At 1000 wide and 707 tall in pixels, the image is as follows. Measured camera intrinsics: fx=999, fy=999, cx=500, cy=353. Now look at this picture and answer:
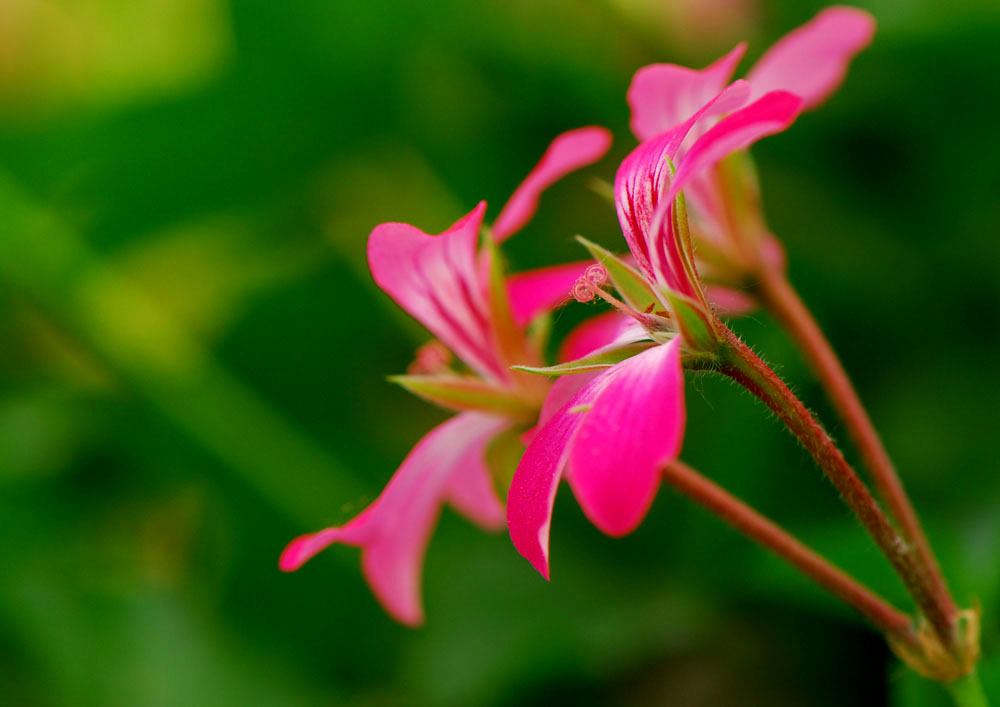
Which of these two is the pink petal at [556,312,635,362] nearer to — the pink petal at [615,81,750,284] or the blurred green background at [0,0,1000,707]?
the pink petal at [615,81,750,284]

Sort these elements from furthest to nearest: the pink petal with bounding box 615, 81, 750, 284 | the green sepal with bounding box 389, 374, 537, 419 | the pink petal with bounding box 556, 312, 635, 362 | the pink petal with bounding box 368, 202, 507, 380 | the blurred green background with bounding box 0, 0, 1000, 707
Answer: the blurred green background with bounding box 0, 0, 1000, 707 → the pink petal with bounding box 556, 312, 635, 362 → the green sepal with bounding box 389, 374, 537, 419 → the pink petal with bounding box 368, 202, 507, 380 → the pink petal with bounding box 615, 81, 750, 284

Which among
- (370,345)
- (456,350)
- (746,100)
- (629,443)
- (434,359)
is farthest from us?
(370,345)

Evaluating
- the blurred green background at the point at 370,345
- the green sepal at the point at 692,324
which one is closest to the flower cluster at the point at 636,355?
the green sepal at the point at 692,324

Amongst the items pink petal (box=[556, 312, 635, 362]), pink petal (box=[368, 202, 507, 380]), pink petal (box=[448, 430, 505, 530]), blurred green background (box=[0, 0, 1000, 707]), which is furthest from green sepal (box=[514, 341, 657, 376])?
blurred green background (box=[0, 0, 1000, 707])

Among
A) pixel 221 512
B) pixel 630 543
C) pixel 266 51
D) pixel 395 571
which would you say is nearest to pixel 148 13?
pixel 266 51

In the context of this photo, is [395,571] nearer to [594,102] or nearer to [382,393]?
[382,393]

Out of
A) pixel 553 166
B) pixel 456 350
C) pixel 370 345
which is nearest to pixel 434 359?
pixel 456 350

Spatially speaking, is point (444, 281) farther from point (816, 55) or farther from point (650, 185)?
point (816, 55)
